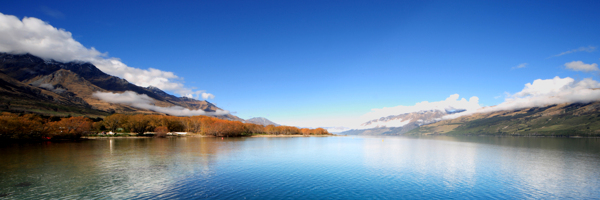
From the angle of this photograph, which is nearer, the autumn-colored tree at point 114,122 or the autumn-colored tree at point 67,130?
the autumn-colored tree at point 67,130

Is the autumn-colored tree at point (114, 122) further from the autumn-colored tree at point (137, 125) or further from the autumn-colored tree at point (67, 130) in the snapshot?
the autumn-colored tree at point (67, 130)

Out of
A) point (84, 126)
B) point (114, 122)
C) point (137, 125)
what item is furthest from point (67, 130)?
point (114, 122)

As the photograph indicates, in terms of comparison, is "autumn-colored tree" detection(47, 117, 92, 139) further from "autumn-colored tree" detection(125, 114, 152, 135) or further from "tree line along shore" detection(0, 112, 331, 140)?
"autumn-colored tree" detection(125, 114, 152, 135)

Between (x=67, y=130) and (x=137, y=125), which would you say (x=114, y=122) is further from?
(x=67, y=130)

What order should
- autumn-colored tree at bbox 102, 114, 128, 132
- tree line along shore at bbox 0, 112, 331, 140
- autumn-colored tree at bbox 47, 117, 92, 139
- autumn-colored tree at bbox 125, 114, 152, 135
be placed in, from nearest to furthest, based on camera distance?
tree line along shore at bbox 0, 112, 331, 140, autumn-colored tree at bbox 47, 117, 92, 139, autumn-colored tree at bbox 125, 114, 152, 135, autumn-colored tree at bbox 102, 114, 128, 132

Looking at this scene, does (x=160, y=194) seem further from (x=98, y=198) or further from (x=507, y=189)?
(x=507, y=189)

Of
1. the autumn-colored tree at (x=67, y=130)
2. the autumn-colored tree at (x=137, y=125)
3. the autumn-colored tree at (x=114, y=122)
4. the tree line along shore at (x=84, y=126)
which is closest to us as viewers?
the tree line along shore at (x=84, y=126)

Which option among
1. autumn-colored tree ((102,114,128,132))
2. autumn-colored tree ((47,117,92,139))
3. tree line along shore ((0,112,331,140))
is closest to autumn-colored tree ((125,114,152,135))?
tree line along shore ((0,112,331,140))

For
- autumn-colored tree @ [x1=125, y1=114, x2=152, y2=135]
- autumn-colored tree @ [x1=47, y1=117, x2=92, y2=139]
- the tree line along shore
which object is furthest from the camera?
autumn-colored tree @ [x1=125, y1=114, x2=152, y2=135]

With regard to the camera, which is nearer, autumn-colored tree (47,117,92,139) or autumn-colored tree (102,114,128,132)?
autumn-colored tree (47,117,92,139)

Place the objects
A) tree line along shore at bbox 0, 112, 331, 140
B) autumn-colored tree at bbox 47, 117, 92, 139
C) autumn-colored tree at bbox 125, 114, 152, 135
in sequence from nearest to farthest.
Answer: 1. tree line along shore at bbox 0, 112, 331, 140
2. autumn-colored tree at bbox 47, 117, 92, 139
3. autumn-colored tree at bbox 125, 114, 152, 135

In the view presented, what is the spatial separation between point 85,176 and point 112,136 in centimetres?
13485

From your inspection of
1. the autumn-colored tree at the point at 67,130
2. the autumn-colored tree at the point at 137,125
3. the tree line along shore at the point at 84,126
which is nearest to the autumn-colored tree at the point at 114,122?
the tree line along shore at the point at 84,126

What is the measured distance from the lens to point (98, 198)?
21500 millimetres
